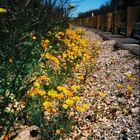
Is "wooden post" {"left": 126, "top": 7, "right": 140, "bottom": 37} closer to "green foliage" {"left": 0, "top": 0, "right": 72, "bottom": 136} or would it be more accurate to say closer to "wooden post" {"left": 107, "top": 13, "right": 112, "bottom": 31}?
"green foliage" {"left": 0, "top": 0, "right": 72, "bottom": 136}

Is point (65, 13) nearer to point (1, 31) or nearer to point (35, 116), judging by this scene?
point (1, 31)

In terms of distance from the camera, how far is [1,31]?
7039 millimetres

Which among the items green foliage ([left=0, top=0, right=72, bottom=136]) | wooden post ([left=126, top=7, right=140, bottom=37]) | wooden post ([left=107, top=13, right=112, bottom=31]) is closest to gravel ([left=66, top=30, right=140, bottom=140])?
green foliage ([left=0, top=0, right=72, bottom=136])

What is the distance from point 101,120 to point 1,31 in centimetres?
281

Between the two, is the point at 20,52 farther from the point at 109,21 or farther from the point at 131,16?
the point at 109,21

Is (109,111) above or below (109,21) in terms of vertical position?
above

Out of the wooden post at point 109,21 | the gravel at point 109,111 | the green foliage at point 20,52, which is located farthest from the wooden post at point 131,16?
the gravel at point 109,111

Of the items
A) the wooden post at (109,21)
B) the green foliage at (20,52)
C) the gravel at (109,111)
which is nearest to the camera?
the green foliage at (20,52)

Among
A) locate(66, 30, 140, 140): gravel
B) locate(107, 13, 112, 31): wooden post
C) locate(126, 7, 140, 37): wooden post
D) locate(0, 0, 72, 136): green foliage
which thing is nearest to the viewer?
locate(0, 0, 72, 136): green foliage

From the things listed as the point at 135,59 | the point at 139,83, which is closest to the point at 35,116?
the point at 139,83

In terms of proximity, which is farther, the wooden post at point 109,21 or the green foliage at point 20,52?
the wooden post at point 109,21

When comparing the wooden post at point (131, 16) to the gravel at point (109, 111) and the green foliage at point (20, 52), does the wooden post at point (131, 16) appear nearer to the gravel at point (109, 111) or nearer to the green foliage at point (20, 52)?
the green foliage at point (20, 52)

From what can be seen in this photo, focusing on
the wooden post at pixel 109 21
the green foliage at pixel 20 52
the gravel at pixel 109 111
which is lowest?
the wooden post at pixel 109 21

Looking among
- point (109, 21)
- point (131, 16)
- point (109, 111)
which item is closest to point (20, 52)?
point (109, 111)
